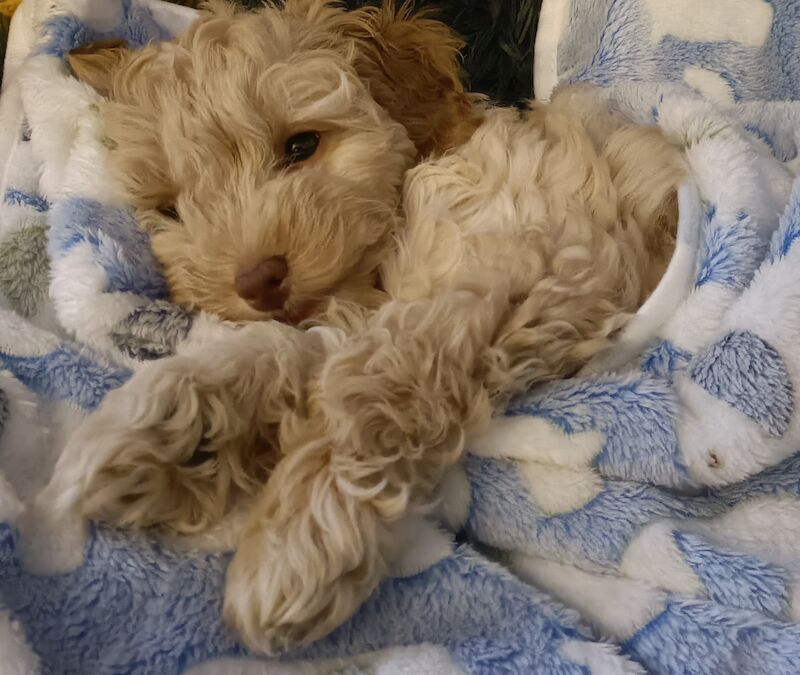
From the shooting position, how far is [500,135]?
131 cm

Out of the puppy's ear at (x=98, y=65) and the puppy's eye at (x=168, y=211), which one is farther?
the puppy's ear at (x=98, y=65)

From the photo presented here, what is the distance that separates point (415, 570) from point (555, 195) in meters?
0.60

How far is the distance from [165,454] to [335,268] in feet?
1.28

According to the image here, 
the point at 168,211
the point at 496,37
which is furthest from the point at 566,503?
the point at 496,37

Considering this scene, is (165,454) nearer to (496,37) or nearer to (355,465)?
(355,465)

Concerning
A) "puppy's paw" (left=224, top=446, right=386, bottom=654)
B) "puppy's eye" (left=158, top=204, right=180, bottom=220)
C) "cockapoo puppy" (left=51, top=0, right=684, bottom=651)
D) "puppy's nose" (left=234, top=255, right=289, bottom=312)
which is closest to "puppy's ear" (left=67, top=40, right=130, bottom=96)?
"cockapoo puppy" (left=51, top=0, right=684, bottom=651)

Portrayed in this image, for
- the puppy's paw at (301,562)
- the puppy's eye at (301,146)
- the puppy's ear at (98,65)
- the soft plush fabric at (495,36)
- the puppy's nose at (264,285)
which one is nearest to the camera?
the puppy's paw at (301,562)

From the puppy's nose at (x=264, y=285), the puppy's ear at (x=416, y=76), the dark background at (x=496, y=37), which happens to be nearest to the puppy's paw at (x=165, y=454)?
the puppy's nose at (x=264, y=285)

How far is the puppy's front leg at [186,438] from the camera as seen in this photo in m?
0.84

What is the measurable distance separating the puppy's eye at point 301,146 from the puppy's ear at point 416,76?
0.16 m

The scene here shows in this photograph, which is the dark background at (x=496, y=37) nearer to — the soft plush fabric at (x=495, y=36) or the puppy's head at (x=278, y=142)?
the soft plush fabric at (x=495, y=36)

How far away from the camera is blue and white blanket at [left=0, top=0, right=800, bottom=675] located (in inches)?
31.7

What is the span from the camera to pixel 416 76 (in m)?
1.44

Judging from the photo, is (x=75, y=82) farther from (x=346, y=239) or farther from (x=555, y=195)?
(x=555, y=195)
